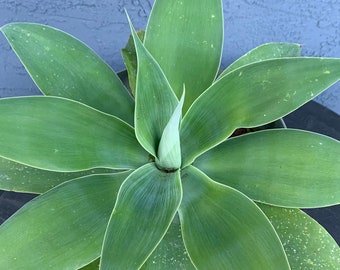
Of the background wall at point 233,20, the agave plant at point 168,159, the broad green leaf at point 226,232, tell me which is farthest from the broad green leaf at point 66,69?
the background wall at point 233,20

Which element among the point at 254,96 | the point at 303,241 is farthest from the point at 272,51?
the point at 303,241

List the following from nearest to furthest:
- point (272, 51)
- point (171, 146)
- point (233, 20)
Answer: point (171, 146) → point (272, 51) → point (233, 20)

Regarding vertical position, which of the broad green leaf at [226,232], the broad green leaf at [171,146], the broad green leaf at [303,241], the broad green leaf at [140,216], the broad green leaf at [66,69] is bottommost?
the broad green leaf at [303,241]

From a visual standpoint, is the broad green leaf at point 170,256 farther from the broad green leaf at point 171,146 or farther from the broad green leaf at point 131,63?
the broad green leaf at point 131,63

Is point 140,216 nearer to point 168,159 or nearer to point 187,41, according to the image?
point 168,159

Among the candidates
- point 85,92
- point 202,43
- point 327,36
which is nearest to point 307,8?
point 327,36
